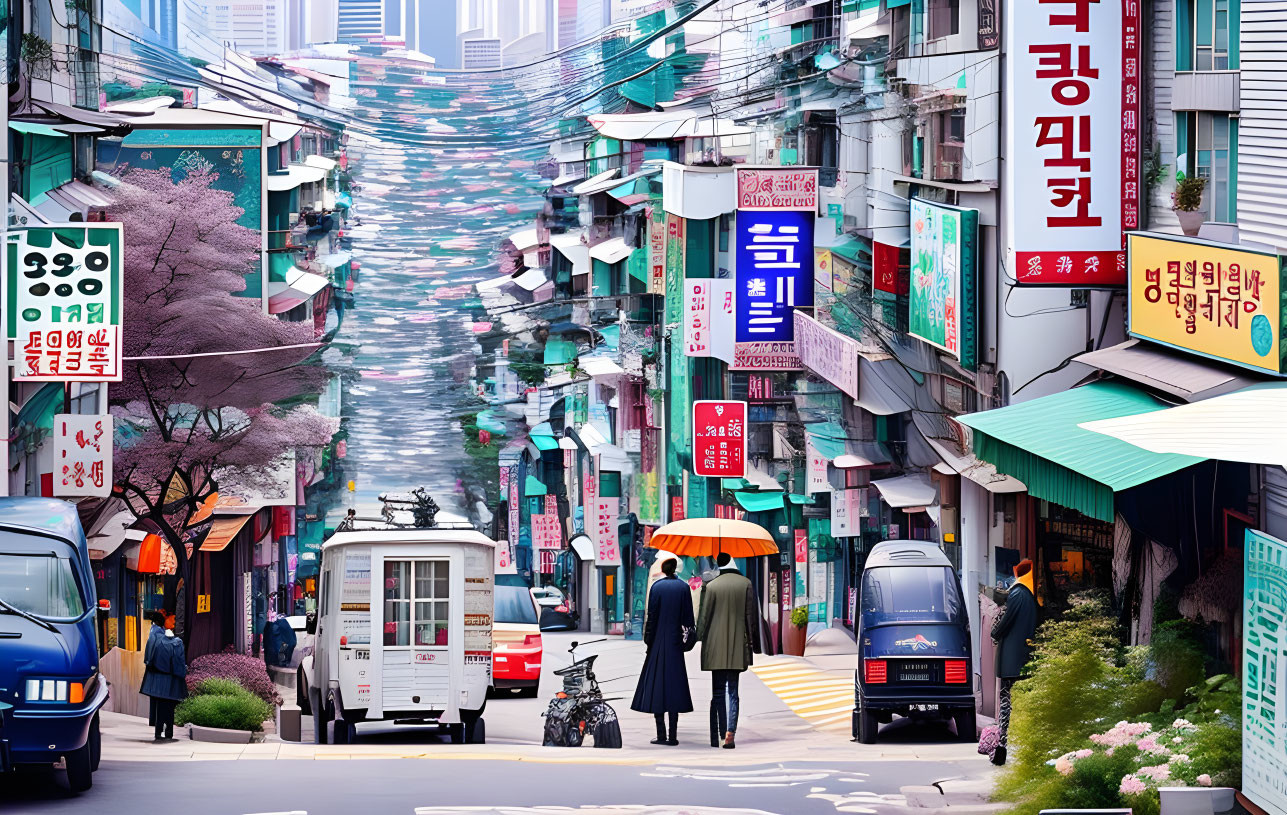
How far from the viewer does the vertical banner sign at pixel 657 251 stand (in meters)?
49.7

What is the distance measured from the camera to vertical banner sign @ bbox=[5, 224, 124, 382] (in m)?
20.4

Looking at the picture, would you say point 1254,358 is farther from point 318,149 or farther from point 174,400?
point 318,149

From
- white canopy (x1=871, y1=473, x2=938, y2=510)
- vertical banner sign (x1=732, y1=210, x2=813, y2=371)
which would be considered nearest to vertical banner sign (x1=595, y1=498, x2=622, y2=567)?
vertical banner sign (x1=732, y1=210, x2=813, y2=371)

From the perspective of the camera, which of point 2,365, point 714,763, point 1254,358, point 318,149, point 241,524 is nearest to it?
point 1254,358

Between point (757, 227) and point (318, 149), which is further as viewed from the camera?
point (318, 149)

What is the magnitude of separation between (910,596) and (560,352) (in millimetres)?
51973

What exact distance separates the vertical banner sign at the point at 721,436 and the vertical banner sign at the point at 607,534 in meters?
12.9

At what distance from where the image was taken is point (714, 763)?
553 inches

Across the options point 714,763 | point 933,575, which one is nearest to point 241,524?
point 933,575

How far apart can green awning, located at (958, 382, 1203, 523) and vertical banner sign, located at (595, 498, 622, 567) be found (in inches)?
1358

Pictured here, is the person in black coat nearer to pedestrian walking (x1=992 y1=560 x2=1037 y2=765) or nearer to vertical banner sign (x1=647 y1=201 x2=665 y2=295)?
pedestrian walking (x1=992 y1=560 x2=1037 y2=765)

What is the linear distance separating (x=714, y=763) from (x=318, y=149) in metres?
58.3

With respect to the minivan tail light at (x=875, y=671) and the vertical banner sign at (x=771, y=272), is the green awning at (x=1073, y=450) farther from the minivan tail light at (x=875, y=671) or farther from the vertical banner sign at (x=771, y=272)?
the vertical banner sign at (x=771, y=272)

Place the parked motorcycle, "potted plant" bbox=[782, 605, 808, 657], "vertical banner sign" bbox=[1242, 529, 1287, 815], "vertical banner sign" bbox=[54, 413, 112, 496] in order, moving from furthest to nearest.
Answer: "potted plant" bbox=[782, 605, 808, 657], "vertical banner sign" bbox=[54, 413, 112, 496], the parked motorcycle, "vertical banner sign" bbox=[1242, 529, 1287, 815]
